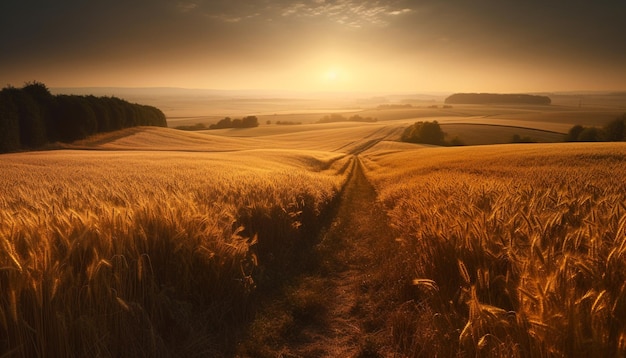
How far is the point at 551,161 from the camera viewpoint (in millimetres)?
19797

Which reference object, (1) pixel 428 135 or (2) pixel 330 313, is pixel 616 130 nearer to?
(1) pixel 428 135

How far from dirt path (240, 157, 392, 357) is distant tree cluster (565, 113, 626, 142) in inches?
2443

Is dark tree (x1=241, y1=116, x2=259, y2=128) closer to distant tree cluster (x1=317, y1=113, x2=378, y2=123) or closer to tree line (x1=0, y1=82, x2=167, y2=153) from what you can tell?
distant tree cluster (x1=317, y1=113, x2=378, y2=123)

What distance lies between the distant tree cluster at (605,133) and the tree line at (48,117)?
7496cm

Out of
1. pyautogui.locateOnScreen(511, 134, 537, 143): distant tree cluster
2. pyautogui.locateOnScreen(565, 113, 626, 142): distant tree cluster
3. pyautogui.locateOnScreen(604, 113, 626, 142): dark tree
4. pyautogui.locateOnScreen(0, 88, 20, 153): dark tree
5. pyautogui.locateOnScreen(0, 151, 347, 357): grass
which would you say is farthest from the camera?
pyautogui.locateOnScreen(511, 134, 537, 143): distant tree cluster

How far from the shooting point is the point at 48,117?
44312 millimetres

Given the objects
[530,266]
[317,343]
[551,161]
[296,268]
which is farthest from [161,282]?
[551,161]

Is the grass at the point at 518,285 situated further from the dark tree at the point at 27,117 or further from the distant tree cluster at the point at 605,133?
the distant tree cluster at the point at 605,133

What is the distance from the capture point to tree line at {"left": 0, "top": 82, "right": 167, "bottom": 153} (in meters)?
36.6

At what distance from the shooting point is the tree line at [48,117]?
120 feet

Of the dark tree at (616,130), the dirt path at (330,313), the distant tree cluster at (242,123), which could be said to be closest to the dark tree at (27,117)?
the dirt path at (330,313)

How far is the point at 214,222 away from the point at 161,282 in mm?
1334

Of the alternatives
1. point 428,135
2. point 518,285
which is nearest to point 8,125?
point 518,285

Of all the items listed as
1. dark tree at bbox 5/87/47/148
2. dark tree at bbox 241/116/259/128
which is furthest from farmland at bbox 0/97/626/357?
dark tree at bbox 241/116/259/128
